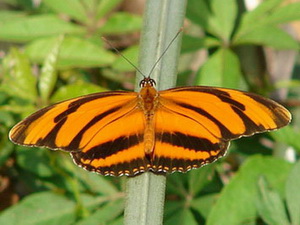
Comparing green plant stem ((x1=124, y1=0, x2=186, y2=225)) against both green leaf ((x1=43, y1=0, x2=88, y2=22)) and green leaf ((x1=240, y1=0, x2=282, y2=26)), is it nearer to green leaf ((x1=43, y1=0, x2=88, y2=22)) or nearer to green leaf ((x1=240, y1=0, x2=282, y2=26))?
green leaf ((x1=240, y1=0, x2=282, y2=26))

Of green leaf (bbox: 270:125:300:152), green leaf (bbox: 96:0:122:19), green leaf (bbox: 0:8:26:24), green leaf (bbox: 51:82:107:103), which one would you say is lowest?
green leaf (bbox: 270:125:300:152)

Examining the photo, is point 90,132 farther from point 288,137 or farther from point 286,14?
point 286,14

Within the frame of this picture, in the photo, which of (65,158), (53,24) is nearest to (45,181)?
(65,158)

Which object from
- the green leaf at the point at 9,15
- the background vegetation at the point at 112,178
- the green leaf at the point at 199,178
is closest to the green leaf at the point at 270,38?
the background vegetation at the point at 112,178

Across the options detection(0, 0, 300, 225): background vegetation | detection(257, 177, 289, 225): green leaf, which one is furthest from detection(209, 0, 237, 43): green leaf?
detection(257, 177, 289, 225): green leaf

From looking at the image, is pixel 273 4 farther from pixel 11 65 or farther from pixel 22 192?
pixel 22 192

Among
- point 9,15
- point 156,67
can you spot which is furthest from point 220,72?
point 9,15
